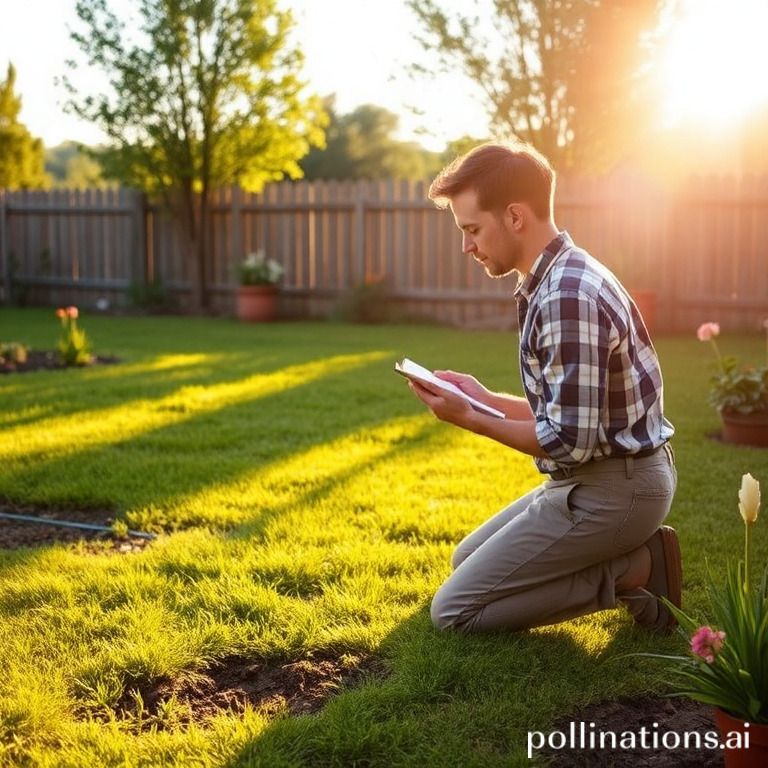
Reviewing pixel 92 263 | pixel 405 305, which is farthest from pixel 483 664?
pixel 92 263

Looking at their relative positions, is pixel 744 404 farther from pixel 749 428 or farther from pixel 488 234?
pixel 488 234

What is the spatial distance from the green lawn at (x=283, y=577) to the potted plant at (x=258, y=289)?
272 inches

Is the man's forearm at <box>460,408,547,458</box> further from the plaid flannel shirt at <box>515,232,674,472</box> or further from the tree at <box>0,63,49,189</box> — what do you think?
the tree at <box>0,63,49,189</box>

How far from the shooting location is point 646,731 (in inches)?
104

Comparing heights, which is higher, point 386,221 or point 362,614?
point 386,221

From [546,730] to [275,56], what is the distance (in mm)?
14615

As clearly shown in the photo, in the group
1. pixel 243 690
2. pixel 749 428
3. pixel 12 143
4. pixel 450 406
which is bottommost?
pixel 243 690

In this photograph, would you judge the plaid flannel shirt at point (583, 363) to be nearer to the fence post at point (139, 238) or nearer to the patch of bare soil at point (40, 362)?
the patch of bare soil at point (40, 362)

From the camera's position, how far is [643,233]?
12.6 metres

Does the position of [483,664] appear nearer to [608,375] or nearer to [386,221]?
[608,375]

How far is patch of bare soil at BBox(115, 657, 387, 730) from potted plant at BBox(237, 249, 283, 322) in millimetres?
11810

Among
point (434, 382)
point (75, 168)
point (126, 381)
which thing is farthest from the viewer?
point (75, 168)

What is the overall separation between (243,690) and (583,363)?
1.37 meters

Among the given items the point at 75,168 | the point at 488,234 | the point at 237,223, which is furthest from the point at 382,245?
the point at 75,168
